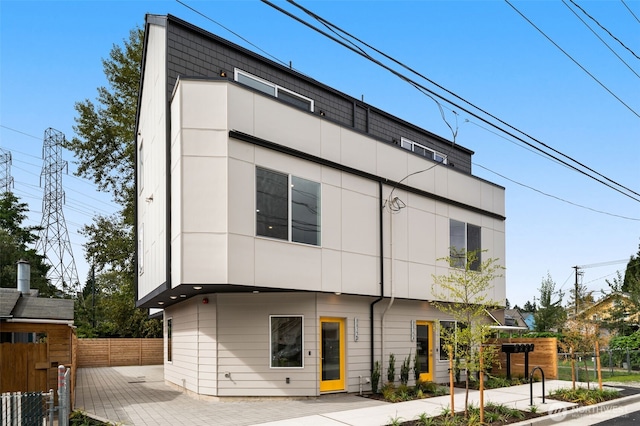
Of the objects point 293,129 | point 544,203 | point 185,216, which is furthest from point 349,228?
point 544,203

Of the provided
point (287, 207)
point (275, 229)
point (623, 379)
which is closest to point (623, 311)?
point (623, 379)

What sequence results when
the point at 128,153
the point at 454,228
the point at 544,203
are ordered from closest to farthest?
the point at 454,228 < the point at 544,203 < the point at 128,153

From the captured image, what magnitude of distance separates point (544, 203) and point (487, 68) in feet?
28.5

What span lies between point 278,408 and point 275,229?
406cm

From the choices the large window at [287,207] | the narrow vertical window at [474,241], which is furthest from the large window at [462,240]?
the large window at [287,207]

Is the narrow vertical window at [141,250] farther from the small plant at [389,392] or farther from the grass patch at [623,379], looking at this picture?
the grass patch at [623,379]

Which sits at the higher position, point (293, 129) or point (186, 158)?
point (293, 129)

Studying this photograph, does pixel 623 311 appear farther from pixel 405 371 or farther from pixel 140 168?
pixel 140 168

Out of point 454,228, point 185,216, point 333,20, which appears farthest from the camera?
point 454,228

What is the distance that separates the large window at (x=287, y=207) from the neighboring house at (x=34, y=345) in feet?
16.4

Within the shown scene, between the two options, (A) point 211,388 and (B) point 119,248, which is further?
(B) point 119,248

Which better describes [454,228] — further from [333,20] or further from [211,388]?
[333,20]

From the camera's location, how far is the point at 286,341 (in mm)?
14305

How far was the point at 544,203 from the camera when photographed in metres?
21.8
